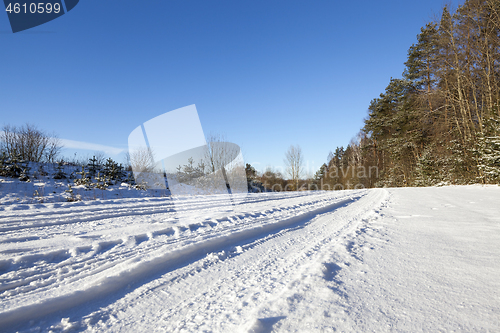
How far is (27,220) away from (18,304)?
3.42 m

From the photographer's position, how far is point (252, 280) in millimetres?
1710

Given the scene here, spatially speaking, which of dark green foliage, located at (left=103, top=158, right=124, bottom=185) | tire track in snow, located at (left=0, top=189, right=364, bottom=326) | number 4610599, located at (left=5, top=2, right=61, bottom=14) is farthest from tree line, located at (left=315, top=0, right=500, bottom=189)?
dark green foliage, located at (left=103, top=158, right=124, bottom=185)

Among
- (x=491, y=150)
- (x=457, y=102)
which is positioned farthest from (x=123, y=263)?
(x=457, y=102)

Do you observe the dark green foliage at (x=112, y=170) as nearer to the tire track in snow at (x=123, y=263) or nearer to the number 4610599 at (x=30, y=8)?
the number 4610599 at (x=30, y=8)

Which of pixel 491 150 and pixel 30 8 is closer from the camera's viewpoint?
pixel 30 8

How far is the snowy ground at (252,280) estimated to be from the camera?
120 centimetres

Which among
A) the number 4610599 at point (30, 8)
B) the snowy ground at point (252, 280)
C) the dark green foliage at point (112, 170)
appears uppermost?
the number 4610599 at point (30, 8)

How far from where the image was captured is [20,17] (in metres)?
4.84

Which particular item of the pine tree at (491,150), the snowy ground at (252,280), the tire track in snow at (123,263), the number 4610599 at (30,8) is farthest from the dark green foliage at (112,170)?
the pine tree at (491,150)

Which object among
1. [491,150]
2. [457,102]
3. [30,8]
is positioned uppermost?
[457,102]

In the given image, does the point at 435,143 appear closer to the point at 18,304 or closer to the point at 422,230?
the point at 422,230

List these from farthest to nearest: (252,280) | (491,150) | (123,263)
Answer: (491,150) → (123,263) → (252,280)

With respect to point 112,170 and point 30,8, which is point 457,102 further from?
point 112,170

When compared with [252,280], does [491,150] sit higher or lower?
higher
